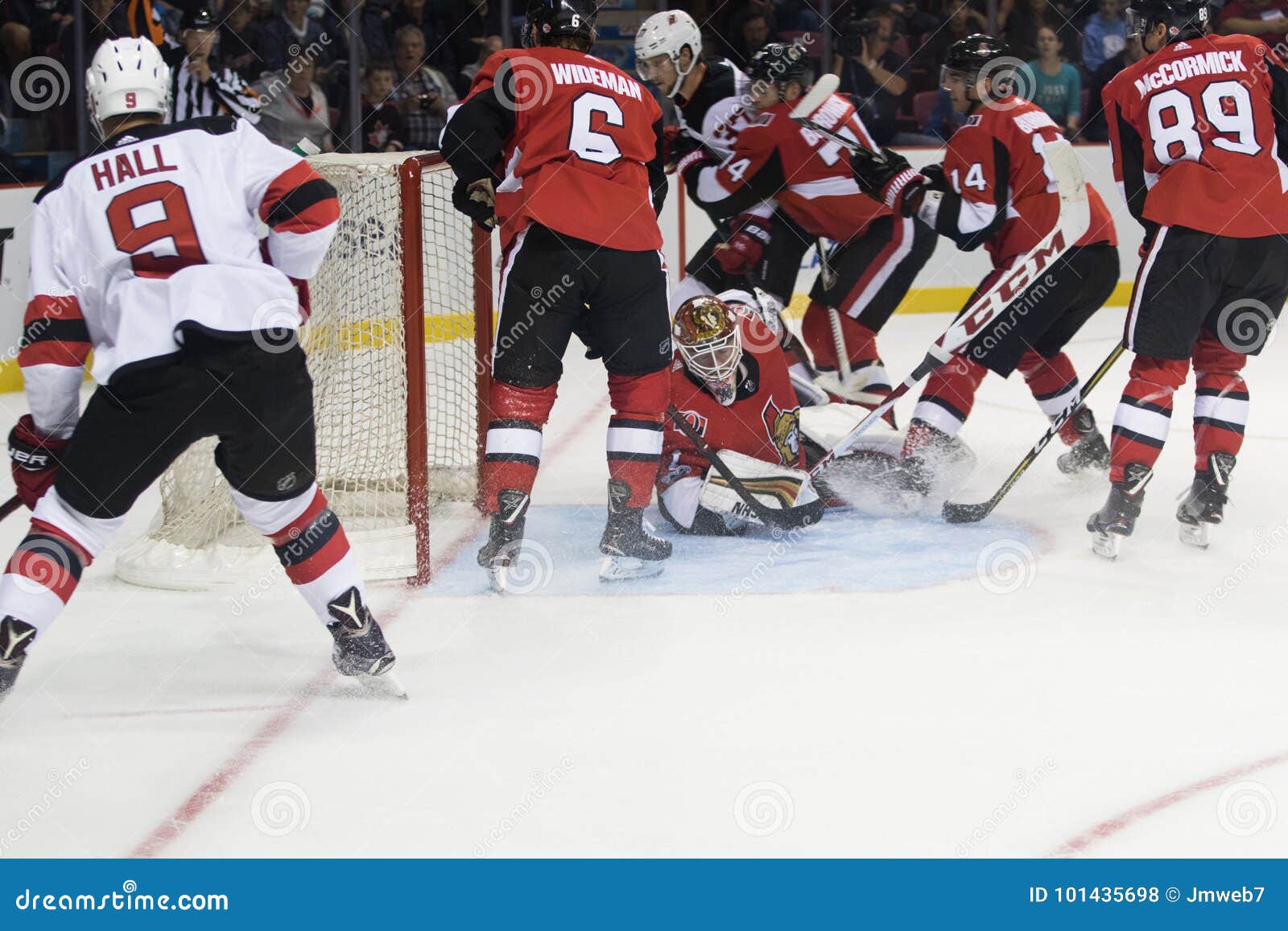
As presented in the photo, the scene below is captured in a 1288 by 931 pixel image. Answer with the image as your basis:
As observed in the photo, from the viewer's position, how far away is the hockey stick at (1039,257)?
3.96 meters

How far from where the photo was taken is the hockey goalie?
375cm

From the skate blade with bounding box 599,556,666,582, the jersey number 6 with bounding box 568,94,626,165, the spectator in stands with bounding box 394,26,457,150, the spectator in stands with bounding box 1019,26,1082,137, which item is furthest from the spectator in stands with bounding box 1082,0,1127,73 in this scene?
the skate blade with bounding box 599,556,666,582

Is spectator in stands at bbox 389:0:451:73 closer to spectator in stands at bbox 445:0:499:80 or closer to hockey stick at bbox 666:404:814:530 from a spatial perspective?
spectator in stands at bbox 445:0:499:80

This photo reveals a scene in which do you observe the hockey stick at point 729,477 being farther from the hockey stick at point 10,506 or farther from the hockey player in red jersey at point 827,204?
the hockey stick at point 10,506

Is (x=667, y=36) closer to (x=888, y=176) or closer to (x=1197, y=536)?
(x=888, y=176)

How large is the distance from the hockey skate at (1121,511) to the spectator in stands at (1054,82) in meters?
4.67

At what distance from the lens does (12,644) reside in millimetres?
2547

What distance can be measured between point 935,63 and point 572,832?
6425 mm

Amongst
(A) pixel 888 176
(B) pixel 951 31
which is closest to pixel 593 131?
(A) pixel 888 176

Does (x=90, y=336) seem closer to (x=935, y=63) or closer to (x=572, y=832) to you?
(x=572, y=832)

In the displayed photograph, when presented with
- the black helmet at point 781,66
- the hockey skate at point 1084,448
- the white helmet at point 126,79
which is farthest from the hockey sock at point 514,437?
the hockey skate at point 1084,448

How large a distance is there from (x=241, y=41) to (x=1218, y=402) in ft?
14.1

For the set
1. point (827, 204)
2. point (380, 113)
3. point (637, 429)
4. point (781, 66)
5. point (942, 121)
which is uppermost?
point (781, 66)
